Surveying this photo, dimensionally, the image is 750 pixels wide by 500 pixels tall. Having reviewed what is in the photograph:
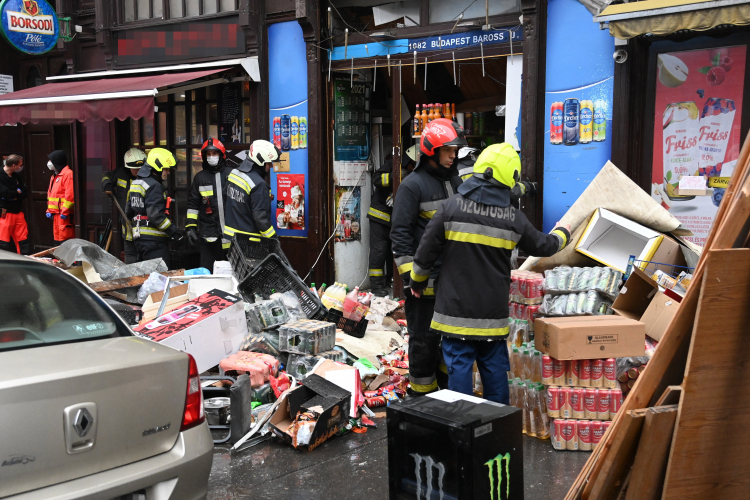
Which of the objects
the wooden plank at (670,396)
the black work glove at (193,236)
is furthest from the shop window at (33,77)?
the wooden plank at (670,396)

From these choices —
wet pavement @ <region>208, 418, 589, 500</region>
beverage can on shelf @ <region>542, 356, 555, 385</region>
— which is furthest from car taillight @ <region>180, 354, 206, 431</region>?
beverage can on shelf @ <region>542, 356, 555, 385</region>

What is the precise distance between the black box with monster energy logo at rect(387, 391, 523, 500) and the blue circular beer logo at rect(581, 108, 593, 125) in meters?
4.70

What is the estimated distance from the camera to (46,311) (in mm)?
3309

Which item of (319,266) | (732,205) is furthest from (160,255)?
(732,205)

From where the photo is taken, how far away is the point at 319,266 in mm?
9398

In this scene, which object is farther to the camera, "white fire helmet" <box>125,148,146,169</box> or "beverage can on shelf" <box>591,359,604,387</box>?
"white fire helmet" <box>125,148,146,169</box>

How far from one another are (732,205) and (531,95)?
5.39 meters

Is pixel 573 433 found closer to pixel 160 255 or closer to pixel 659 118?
pixel 659 118

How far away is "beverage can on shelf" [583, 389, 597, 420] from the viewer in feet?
15.6

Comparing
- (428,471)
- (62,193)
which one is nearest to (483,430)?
(428,471)

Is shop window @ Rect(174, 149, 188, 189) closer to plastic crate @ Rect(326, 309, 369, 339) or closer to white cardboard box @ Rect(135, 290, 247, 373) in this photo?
plastic crate @ Rect(326, 309, 369, 339)

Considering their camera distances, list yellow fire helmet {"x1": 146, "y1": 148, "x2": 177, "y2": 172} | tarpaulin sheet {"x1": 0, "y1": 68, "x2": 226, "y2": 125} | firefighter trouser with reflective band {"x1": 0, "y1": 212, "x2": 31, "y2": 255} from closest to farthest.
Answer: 1. tarpaulin sheet {"x1": 0, "y1": 68, "x2": 226, "y2": 125}
2. yellow fire helmet {"x1": 146, "y1": 148, "x2": 177, "y2": 172}
3. firefighter trouser with reflective band {"x1": 0, "y1": 212, "x2": 31, "y2": 255}

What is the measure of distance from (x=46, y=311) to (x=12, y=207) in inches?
344

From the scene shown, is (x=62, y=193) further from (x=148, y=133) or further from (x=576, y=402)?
(x=576, y=402)
